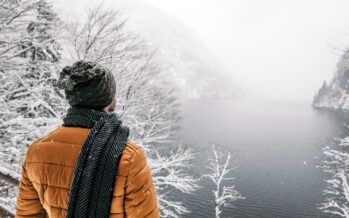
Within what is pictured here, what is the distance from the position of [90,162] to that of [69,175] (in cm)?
15

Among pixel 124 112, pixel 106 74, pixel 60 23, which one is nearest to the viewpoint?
pixel 106 74

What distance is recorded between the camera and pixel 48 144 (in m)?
1.51

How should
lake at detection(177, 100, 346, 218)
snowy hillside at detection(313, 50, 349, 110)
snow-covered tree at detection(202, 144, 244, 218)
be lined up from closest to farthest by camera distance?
snow-covered tree at detection(202, 144, 244, 218), lake at detection(177, 100, 346, 218), snowy hillside at detection(313, 50, 349, 110)

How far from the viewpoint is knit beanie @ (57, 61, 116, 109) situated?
1.53m

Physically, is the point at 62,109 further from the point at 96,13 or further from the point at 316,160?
the point at 316,160

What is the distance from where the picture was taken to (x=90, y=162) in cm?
142

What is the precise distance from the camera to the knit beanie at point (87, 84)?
153 cm

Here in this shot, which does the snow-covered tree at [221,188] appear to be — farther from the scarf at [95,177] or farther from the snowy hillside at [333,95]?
the snowy hillside at [333,95]

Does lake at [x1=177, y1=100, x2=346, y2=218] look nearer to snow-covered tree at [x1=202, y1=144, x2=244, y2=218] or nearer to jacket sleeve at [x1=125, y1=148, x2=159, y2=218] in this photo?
snow-covered tree at [x1=202, y1=144, x2=244, y2=218]

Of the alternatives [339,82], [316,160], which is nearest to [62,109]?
[316,160]

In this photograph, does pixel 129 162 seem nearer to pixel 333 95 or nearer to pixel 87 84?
pixel 87 84

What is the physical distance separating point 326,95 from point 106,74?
15695 centimetres

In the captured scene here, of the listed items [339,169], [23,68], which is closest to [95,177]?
[23,68]

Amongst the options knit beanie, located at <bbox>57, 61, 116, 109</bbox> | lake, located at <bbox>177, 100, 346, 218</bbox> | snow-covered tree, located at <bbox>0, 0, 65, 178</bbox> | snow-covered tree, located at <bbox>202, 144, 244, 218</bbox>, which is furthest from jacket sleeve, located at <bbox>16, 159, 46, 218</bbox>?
lake, located at <bbox>177, 100, 346, 218</bbox>
